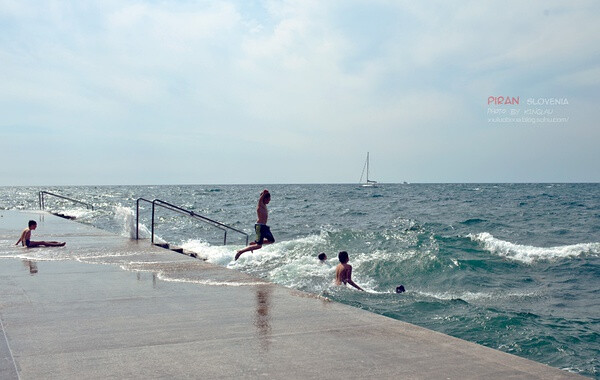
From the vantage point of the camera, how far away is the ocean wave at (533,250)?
20406 mm

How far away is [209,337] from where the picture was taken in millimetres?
4953

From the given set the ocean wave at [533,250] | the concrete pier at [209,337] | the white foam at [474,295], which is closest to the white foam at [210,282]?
the concrete pier at [209,337]

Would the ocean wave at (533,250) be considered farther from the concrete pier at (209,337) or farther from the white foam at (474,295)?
the concrete pier at (209,337)

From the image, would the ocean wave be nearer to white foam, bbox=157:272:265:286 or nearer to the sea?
the sea

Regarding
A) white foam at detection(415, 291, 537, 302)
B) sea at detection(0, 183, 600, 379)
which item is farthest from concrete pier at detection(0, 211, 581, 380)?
white foam at detection(415, 291, 537, 302)

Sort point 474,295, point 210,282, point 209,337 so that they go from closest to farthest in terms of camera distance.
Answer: point 209,337 < point 210,282 < point 474,295

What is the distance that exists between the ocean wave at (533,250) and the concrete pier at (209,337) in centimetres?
1548

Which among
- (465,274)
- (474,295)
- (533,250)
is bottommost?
(474,295)

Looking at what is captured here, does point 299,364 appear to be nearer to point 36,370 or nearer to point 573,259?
point 36,370

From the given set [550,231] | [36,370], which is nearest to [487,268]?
[550,231]

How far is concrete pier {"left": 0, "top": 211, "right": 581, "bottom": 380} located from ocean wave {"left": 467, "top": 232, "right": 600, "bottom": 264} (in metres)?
15.5

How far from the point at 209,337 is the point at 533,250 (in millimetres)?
19483

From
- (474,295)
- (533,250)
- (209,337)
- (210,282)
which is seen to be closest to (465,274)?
(474,295)

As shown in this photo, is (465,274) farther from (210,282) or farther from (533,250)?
(210,282)
